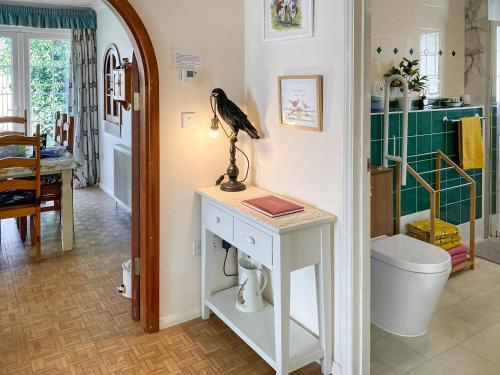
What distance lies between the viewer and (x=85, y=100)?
6094 millimetres

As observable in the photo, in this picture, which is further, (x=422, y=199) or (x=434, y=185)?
(x=434, y=185)

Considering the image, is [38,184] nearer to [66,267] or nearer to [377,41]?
[66,267]

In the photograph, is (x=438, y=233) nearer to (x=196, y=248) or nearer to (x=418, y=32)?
(x=418, y=32)

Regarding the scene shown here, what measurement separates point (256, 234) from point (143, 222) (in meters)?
0.75

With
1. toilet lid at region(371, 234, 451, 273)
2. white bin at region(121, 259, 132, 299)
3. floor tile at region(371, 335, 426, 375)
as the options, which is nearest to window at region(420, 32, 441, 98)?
toilet lid at region(371, 234, 451, 273)

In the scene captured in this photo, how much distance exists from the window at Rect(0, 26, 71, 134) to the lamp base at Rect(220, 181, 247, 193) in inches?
176

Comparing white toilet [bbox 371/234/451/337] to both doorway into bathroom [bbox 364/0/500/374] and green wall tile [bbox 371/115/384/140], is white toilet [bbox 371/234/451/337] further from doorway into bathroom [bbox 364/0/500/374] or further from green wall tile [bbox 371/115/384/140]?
green wall tile [bbox 371/115/384/140]

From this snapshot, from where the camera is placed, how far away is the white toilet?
8.07 feet

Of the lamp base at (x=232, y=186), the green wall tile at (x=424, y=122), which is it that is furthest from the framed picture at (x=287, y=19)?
the green wall tile at (x=424, y=122)

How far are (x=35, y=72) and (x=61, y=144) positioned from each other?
1.67 metres

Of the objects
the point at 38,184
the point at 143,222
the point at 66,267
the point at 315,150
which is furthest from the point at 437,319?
the point at 38,184

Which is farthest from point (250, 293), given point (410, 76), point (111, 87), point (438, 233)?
point (111, 87)

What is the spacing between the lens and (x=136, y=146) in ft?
8.38

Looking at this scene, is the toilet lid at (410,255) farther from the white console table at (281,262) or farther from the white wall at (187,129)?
the white wall at (187,129)
